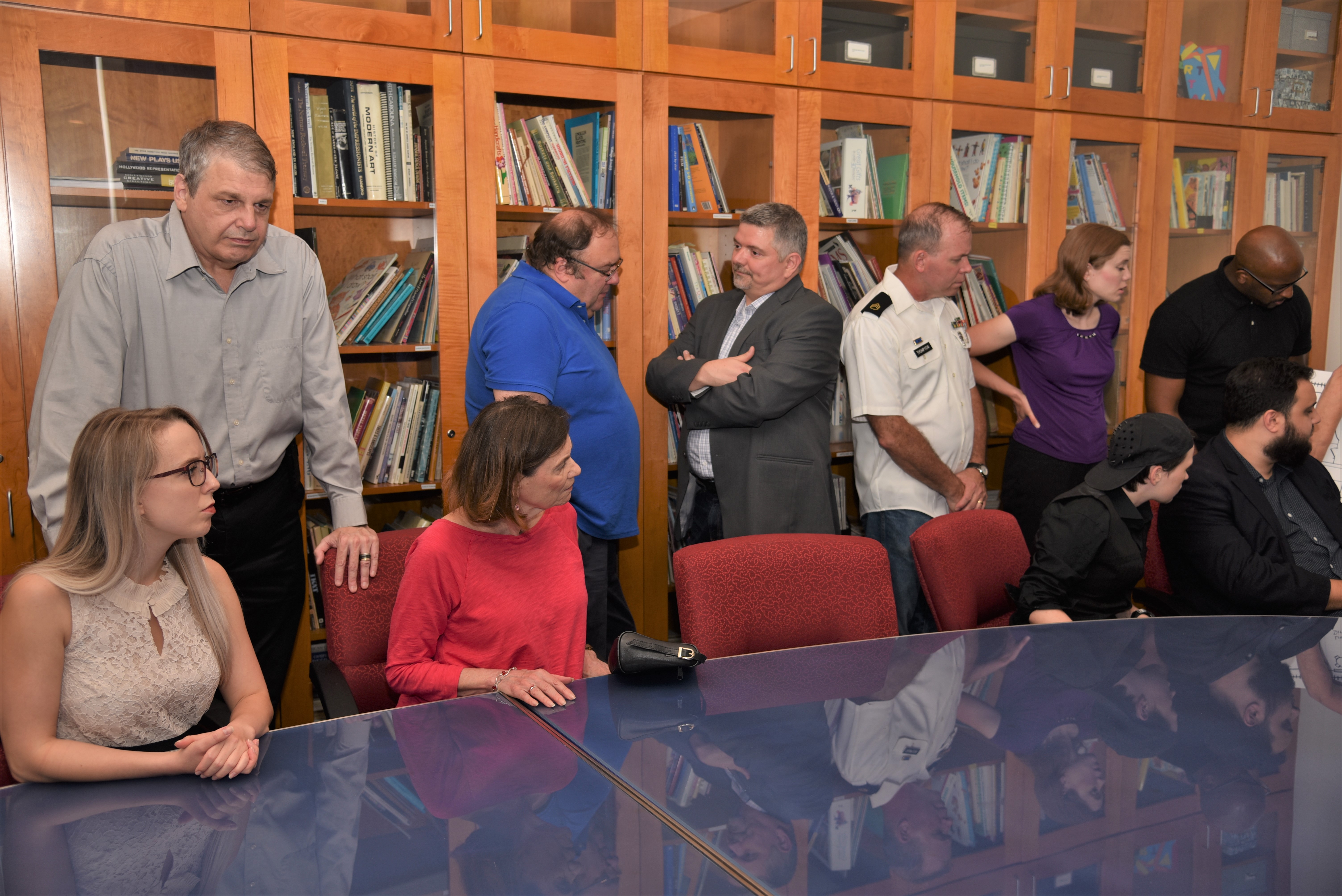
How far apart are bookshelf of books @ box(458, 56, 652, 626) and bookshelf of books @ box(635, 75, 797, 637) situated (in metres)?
0.04

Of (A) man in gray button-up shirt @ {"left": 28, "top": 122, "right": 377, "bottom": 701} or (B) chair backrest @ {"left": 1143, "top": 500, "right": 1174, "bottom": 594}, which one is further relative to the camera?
(B) chair backrest @ {"left": 1143, "top": 500, "right": 1174, "bottom": 594}

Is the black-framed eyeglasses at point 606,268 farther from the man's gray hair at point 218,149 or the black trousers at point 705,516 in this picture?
the man's gray hair at point 218,149

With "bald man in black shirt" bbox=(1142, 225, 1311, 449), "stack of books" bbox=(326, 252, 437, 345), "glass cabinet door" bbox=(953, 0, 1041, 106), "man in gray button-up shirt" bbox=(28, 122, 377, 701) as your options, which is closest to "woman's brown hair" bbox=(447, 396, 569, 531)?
"man in gray button-up shirt" bbox=(28, 122, 377, 701)

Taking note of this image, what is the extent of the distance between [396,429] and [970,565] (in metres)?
1.66

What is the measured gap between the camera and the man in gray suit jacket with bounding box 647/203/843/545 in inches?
115

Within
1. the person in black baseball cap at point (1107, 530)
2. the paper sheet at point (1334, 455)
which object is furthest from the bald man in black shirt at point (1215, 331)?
the person in black baseball cap at point (1107, 530)

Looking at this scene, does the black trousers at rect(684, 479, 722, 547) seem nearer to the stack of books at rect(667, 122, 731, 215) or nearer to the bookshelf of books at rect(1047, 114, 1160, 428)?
the stack of books at rect(667, 122, 731, 215)

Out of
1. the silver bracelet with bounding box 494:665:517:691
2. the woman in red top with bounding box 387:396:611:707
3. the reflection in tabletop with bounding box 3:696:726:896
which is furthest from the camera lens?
the woman in red top with bounding box 387:396:611:707

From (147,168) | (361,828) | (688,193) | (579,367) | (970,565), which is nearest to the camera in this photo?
(361,828)

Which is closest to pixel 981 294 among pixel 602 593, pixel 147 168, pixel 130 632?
pixel 602 593

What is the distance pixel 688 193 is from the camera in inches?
133

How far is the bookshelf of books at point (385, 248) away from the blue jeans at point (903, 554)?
1322 mm

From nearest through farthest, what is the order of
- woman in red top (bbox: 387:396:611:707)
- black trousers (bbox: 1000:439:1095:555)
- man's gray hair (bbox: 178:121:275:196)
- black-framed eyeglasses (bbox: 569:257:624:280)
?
woman in red top (bbox: 387:396:611:707) → man's gray hair (bbox: 178:121:275:196) → black-framed eyeglasses (bbox: 569:257:624:280) → black trousers (bbox: 1000:439:1095:555)

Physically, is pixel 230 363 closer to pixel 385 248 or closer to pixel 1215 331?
pixel 385 248
